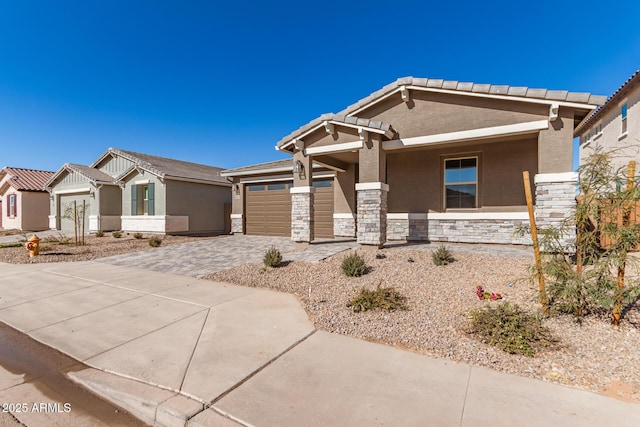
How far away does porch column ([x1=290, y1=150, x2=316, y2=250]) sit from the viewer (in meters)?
10.2

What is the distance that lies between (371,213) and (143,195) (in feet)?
47.4

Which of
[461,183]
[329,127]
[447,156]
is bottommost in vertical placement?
[461,183]

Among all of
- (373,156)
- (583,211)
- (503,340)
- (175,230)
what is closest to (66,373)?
(503,340)

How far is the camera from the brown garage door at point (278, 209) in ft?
43.9

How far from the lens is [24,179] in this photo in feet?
77.8

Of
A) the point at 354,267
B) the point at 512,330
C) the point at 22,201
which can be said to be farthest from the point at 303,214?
the point at 22,201

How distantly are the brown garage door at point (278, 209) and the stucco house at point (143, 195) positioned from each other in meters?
3.59

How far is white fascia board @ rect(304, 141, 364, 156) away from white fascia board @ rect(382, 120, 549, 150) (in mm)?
965

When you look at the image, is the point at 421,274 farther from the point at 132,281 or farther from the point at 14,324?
the point at 14,324

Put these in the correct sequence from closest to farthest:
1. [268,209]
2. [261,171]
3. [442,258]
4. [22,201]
Answer: [442,258] < [261,171] < [268,209] < [22,201]

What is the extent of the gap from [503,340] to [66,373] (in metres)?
5.00

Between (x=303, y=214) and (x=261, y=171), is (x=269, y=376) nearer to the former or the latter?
(x=303, y=214)

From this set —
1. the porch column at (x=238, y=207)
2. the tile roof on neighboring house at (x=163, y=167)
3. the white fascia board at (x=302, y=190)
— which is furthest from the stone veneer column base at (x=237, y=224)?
the white fascia board at (x=302, y=190)

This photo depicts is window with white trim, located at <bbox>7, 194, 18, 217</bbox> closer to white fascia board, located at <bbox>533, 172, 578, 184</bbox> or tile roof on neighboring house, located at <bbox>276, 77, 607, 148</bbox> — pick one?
tile roof on neighboring house, located at <bbox>276, 77, 607, 148</bbox>
